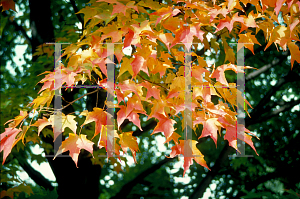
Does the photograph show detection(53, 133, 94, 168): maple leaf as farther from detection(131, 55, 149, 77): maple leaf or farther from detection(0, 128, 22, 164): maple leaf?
detection(131, 55, 149, 77): maple leaf

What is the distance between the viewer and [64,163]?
12.4 ft

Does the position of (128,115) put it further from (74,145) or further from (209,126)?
(209,126)

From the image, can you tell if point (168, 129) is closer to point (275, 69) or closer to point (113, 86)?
point (113, 86)

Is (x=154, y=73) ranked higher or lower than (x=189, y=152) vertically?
→ higher

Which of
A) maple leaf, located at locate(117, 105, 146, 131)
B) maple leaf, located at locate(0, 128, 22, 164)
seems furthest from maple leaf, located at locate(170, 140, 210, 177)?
maple leaf, located at locate(0, 128, 22, 164)

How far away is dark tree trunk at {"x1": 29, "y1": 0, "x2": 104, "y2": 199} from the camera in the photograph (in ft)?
12.3

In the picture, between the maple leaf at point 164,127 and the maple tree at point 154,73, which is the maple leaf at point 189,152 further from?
the maple leaf at point 164,127

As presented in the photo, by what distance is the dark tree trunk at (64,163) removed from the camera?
3.76 m

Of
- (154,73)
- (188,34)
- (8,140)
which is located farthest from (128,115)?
(8,140)

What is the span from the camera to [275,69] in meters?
6.59

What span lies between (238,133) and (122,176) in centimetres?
655

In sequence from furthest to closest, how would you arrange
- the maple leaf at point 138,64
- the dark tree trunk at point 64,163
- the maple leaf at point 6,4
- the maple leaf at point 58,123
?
the dark tree trunk at point 64,163
the maple leaf at point 6,4
the maple leaf at point 58,123
the maple leaf at point 138,64

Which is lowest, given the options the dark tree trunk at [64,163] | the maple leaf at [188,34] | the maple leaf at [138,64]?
the dark tree trunk at [64,163]

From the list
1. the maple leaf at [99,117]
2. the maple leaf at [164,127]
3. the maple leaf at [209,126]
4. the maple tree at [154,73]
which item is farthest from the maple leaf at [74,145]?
the maple leaf at [209,126]
